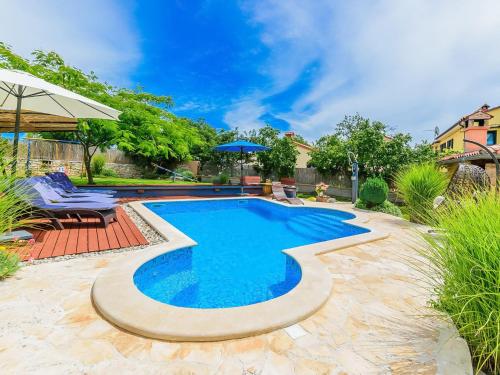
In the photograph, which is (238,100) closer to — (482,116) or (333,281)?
(482,116)

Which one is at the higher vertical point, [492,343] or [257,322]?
[492,343]

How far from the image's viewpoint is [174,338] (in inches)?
86.2

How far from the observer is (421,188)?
8.07 m

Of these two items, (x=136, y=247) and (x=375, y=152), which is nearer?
(x=136, y=247)

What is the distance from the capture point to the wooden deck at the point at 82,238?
4.22 meters

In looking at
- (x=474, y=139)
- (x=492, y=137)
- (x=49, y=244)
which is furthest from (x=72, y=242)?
(x=492, y=137)

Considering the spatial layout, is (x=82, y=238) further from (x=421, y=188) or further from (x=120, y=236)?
(x=421, y=188)

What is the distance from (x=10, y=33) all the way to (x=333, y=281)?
600 inches

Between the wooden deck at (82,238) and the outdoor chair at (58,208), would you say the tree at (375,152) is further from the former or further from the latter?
the outdoor chair at (58,208)

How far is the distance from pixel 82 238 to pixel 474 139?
20.3 meters

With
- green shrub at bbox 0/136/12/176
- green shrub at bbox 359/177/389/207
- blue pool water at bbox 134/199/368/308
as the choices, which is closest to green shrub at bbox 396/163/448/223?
green shrub at bbox 359/177/389/207

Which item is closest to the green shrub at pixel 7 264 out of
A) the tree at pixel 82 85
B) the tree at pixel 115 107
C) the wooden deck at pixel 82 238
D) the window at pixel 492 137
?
the wooden deck at pixel 82 238

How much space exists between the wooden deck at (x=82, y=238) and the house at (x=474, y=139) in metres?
8.07

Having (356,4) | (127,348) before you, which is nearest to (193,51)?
(356,4)
